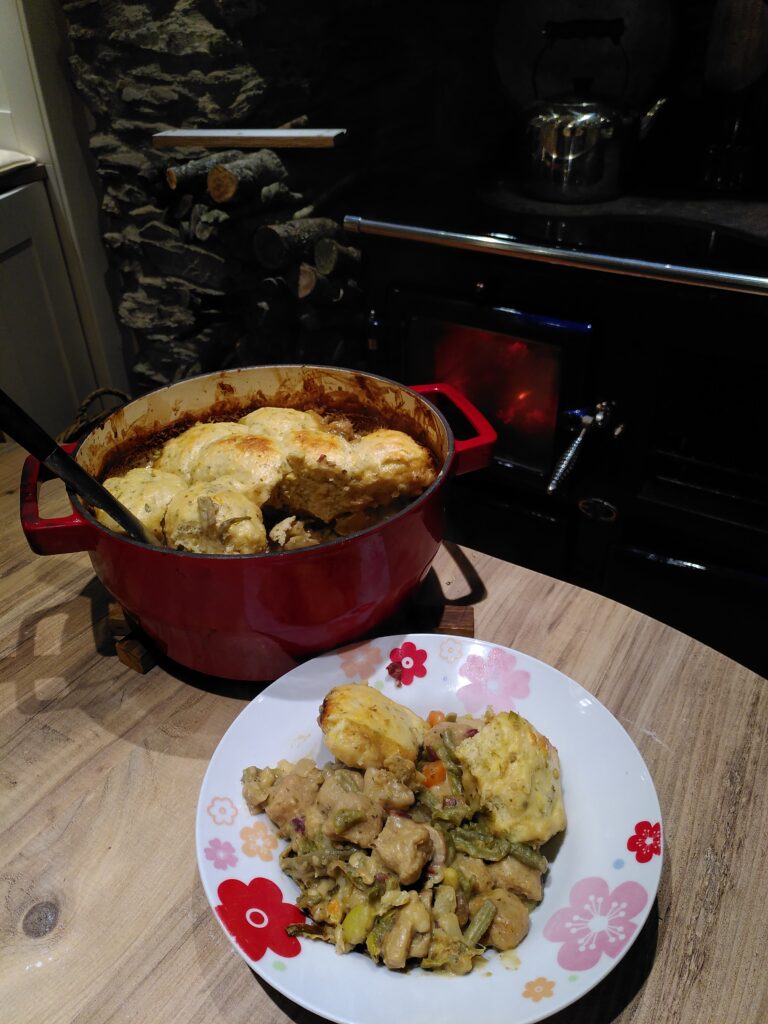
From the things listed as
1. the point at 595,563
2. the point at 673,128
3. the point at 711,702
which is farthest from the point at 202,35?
the point at 711,702

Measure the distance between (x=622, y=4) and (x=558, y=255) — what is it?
3.53 feet

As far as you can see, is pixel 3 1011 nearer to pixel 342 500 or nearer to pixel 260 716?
pixel 260 716

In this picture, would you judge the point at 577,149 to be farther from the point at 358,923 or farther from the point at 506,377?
the point at 358,923

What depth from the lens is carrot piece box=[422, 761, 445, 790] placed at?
2.78 ft

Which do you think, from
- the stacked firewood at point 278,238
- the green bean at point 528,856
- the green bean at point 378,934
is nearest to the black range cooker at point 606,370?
the stacked firewood at point 278,238

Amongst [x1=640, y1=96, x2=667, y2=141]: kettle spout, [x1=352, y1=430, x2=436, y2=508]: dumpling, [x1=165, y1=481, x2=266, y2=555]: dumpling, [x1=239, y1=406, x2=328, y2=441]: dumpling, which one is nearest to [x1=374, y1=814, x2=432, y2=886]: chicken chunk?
[x1=165, y1=481, x2=266, y2=555]: dumpling

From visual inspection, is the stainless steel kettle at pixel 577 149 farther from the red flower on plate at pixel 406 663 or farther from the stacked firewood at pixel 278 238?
the red flower on plate at pixel 406 663

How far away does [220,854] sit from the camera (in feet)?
2.47

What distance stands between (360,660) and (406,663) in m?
0.06

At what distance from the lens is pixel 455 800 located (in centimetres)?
82

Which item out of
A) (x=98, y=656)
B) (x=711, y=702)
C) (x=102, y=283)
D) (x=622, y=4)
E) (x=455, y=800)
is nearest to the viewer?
(x=455, y=800)

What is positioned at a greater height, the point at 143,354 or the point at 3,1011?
the point at 3,1011

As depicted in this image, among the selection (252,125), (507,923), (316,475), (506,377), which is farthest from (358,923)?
(252,125)

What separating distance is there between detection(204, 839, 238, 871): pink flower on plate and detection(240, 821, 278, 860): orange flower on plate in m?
0.02
